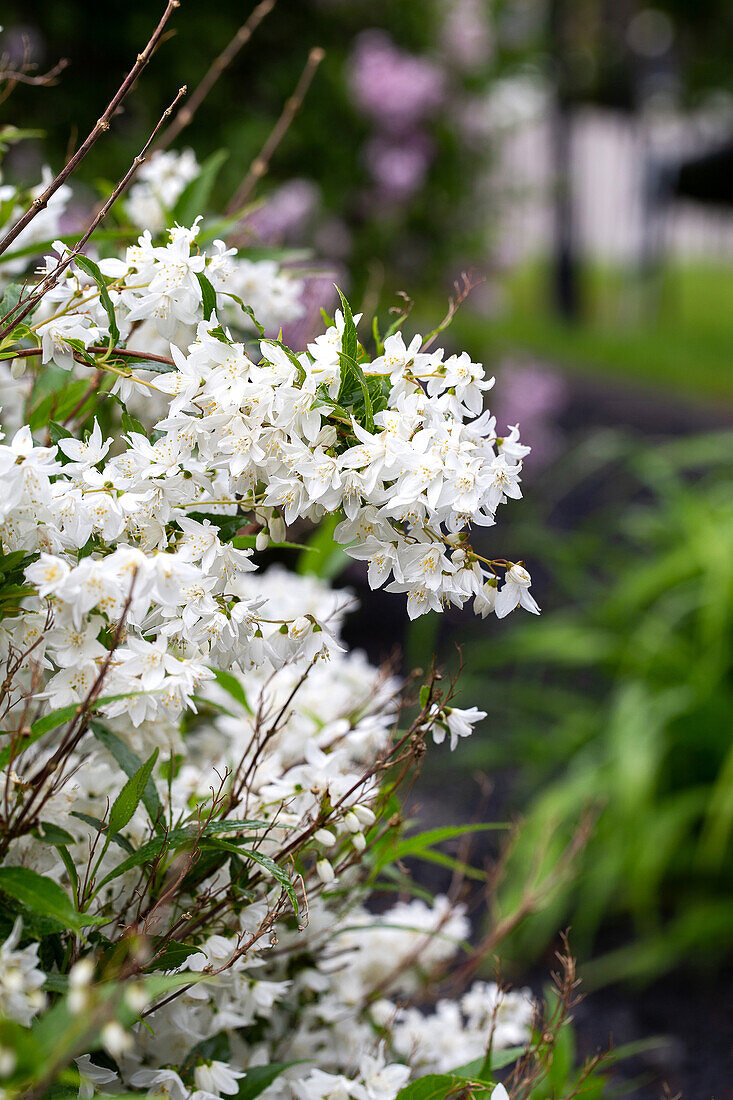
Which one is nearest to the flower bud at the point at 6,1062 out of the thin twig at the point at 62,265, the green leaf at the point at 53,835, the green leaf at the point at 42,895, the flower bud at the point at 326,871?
the green leaf at the point at 42,895

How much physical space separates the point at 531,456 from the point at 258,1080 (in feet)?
14.1

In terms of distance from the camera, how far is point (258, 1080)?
2.79 feet

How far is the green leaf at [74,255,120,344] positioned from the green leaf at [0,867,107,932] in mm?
407

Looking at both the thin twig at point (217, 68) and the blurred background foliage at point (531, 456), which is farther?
the blurred background foliage at point (531, 456)

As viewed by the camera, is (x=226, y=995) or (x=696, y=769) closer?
(x=226, y=995)

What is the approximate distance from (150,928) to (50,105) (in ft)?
13.0

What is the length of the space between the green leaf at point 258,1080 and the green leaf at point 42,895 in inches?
11.2

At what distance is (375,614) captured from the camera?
13.9ft

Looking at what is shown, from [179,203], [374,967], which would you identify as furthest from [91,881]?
[179,203]

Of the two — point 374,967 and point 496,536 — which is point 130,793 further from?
point 496,536

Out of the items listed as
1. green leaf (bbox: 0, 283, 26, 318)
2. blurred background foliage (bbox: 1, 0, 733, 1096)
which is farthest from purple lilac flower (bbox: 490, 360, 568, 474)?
green leaf (bbox: 0, 283, 26, 318)

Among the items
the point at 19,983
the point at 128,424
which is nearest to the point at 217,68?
the point at 128,424

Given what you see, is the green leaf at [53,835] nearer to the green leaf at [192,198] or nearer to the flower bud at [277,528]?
the flower bud at [277,528]

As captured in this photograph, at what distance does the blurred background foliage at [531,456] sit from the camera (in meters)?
2.38
